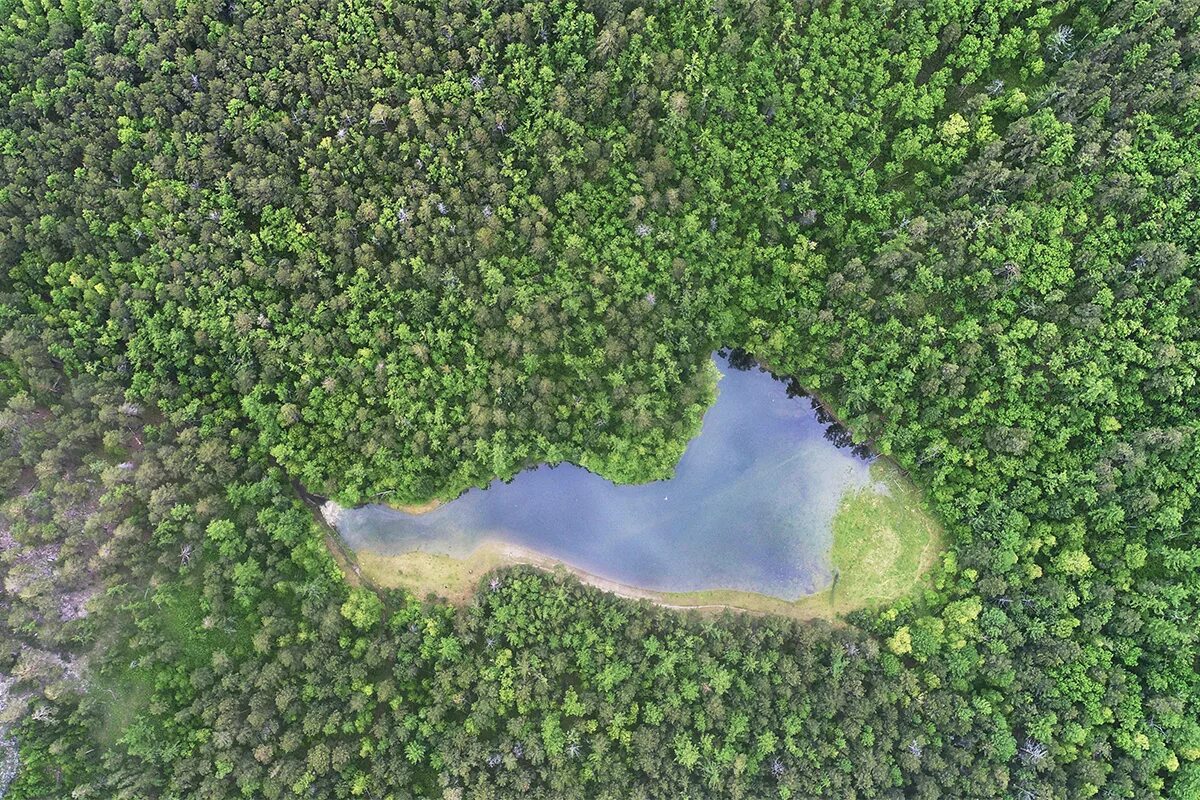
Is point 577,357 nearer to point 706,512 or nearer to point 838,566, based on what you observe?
point 706,512

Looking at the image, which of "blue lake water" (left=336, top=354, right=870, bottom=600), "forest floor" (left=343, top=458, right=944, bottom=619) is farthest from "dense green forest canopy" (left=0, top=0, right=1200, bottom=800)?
"blue lake water" (left=336, top=354, right=870, bottom=600)

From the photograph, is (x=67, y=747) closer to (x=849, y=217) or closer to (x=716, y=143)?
(x=716, y=143)

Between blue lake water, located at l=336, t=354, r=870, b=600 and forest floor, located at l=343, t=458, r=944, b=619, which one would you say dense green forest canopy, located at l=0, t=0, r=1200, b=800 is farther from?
blue lake water, located at l=336, t=354, r=870, b=600

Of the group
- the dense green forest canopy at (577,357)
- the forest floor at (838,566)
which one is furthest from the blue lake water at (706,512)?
the dense green forest canopy at (577,357)

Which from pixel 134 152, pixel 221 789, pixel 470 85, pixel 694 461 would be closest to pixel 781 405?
pixel 694 461

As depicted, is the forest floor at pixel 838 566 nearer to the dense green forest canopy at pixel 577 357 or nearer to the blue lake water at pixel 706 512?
the blue lake water at pixel 706 512

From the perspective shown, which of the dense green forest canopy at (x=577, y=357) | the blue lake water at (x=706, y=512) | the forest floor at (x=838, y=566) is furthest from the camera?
the blue lake water at (x=706, y=512)
